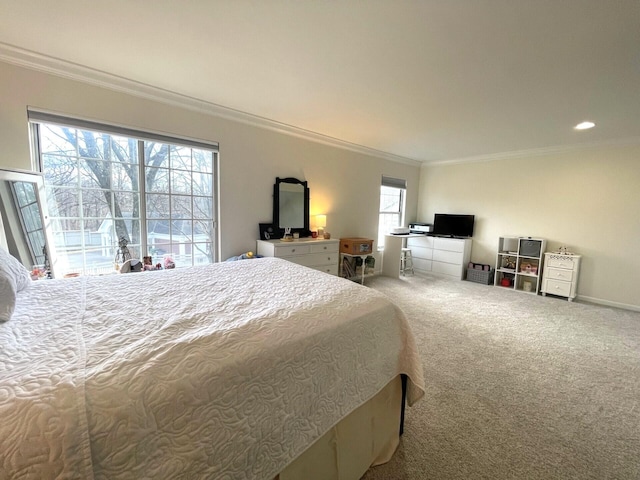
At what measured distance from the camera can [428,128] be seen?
3570 millimetres

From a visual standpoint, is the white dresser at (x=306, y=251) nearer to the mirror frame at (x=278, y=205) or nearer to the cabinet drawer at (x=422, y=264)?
the mirror frame at (x=278, y=205)

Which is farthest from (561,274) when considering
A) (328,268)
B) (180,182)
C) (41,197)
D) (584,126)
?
(41,197)

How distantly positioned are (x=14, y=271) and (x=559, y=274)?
5910 millimetres

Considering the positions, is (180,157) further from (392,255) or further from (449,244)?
(449,244)

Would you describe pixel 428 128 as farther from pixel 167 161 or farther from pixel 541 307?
pixel 167 161

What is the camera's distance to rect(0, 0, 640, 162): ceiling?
5.04 ft

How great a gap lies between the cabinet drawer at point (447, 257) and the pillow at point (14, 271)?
5605 millimetres

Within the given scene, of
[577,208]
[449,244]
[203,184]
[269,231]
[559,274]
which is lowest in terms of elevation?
[559,274]

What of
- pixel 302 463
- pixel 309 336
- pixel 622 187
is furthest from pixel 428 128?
pixel 302 463

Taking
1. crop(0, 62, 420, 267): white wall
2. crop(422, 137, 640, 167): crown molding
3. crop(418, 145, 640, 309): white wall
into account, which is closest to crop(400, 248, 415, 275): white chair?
crop(0, 62, 420, 267): white wall

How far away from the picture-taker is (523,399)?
1.91 metres

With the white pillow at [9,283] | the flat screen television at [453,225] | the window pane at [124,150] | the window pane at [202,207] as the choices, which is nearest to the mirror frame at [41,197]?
A: the window pane at [124,150]

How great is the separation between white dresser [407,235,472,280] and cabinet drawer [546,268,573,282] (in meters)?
1.26

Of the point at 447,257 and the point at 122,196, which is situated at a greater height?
the point at 122,196
